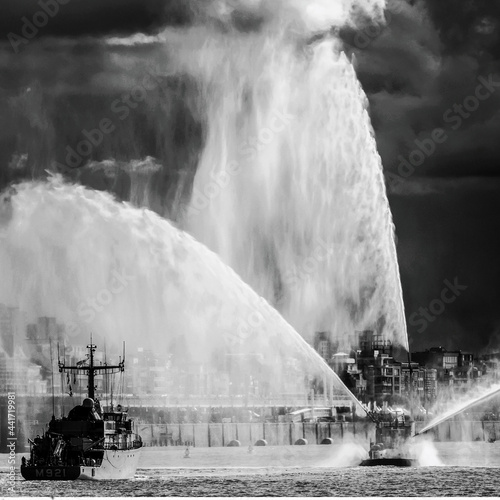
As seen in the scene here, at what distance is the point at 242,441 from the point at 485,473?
64.4m

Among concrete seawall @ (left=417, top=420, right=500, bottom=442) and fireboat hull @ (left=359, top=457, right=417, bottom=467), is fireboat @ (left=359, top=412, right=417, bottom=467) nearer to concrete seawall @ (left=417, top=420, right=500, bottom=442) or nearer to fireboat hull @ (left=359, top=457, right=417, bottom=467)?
fireboat hull @ (left=359, top=457, right=417, bottom=467)

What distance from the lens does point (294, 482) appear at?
225ft

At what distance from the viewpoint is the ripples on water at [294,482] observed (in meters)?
62.9

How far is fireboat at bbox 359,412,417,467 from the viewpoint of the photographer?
2795 inches

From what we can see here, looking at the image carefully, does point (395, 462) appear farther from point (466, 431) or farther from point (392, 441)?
point (466, 431)

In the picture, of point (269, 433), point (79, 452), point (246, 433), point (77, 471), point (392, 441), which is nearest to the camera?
point (77, 471)

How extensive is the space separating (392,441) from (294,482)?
18.3ft

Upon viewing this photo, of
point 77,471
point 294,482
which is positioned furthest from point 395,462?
point 77,471

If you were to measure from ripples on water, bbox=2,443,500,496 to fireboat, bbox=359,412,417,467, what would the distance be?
0.48 metres

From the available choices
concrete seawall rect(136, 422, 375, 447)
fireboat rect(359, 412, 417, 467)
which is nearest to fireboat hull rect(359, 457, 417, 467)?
fireboat rect(359, 412, 417, 467)

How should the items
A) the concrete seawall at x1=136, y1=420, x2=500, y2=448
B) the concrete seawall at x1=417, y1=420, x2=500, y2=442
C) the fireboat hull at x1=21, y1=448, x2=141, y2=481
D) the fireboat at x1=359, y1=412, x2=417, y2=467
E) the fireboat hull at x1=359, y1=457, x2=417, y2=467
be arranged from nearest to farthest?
the fireboat at x1=359, y1=412, x2=417, y2=467, the fireboat hull at x1=21, y1=448, x2=141, y2=481, the fireboat hull at x1=359, y1=457, x2=417, y2=467, the concrete seawall at x1=136, y1=420, x2=500, y2=448, the concrete seawall at x1=417, y1=420, x2=500, y2=442

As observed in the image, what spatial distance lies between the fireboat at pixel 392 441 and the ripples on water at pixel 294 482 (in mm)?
485

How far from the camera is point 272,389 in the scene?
5025 inches

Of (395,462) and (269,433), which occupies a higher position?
(269,433)
